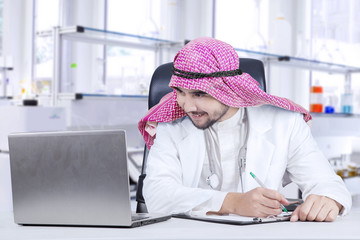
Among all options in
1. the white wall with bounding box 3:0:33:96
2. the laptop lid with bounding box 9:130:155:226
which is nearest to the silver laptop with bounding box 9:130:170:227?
the laptop lid with bounding box 9:130:155:226

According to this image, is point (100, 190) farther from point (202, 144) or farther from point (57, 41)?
point (57, 41)

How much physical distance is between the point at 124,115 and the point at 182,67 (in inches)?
84.4

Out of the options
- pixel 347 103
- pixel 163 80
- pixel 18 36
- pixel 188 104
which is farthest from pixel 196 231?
pixel 18 36

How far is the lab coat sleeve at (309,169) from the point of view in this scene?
1.51m

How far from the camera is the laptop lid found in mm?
1124

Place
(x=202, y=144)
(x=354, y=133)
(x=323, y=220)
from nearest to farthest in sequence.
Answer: (x=323, y=220)
(x=202, y=144)
(x=354, y=133)

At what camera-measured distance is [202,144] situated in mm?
1761

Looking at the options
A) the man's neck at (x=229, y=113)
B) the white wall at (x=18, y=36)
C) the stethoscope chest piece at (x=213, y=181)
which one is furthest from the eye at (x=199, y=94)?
the white wall at (x=18, y=36)

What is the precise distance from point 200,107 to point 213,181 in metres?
0.27

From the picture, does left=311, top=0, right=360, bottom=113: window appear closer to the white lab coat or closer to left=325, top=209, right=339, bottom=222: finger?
the white lab coat

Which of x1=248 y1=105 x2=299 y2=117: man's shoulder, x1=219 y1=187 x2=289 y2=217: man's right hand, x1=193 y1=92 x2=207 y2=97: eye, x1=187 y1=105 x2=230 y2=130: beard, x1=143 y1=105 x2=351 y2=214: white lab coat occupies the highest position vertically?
x1=193 y1=92 x2=207 y2=97: eye

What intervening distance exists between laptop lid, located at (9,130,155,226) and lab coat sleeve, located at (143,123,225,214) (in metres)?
0.34

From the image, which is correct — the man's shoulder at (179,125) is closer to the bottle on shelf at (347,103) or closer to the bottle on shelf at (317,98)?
the bottle on shelf at (317,98)

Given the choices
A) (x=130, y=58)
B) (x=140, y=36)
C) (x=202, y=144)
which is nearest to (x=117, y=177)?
(x=202, y=144)
